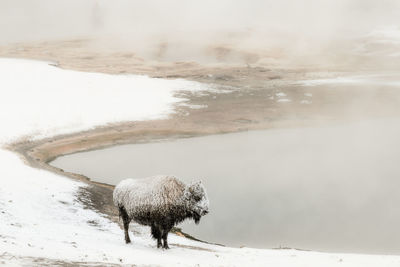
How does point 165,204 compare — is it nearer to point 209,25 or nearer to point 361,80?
point 361,80

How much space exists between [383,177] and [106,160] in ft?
67.7

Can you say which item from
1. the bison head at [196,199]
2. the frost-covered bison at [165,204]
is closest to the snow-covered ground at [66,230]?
the frost-covered bison at [165,204]

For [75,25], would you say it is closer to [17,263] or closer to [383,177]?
[383,177]

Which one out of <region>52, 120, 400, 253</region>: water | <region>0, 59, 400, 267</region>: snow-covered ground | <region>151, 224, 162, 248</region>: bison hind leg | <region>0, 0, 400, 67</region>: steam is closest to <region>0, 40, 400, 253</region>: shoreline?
<region>0, 59, 400, 267</region>: snow-covered ground

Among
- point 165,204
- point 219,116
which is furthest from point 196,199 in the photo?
point 219,116

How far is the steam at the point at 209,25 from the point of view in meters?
103

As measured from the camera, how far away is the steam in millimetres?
102812

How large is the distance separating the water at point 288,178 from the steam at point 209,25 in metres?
52.0

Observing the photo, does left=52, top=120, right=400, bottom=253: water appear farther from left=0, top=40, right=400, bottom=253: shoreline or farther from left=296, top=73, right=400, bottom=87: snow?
left=296, top=73, right=400, bottom=87: snow

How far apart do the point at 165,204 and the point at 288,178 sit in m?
16.2

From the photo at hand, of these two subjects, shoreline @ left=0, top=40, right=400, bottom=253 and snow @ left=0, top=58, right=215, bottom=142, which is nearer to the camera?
shoreline @ left=0, top=40, right=400, bottom=253

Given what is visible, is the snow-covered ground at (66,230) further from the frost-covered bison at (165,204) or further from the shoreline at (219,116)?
the shoreline at (219,116)

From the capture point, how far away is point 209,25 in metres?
142

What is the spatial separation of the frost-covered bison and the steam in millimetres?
77258
